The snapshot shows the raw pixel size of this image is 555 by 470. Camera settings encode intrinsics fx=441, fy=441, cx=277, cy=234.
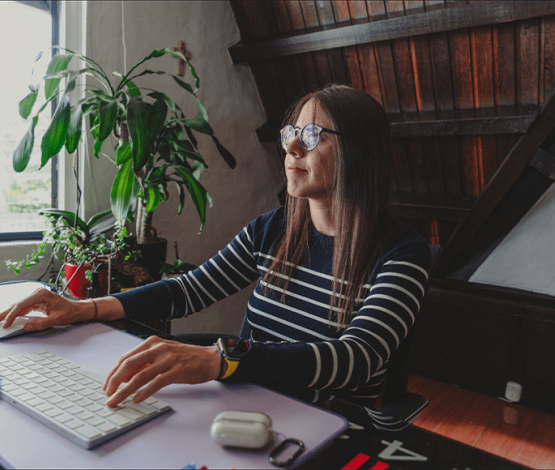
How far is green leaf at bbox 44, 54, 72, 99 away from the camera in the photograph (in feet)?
5.36

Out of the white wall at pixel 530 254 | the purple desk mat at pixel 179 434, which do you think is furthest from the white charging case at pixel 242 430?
the white wall at pixel 530 254

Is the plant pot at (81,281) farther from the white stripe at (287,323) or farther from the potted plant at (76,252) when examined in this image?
the white stripe at (287,323)

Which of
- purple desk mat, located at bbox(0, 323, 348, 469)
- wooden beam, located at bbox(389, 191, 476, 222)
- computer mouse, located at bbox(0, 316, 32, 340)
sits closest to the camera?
purple desk mat, located at bbox(0, 323, 348, 469)

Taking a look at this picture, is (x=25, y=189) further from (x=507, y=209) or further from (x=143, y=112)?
(x=507, y=209)

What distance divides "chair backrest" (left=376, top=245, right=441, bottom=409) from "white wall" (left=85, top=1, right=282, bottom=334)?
1.52 metres

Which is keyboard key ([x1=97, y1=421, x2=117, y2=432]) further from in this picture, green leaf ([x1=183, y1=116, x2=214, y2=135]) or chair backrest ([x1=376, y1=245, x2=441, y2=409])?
green leaf ([x1=183, y1=116, x2=214, y2=135])

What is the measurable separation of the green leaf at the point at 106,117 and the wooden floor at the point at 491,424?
1.88 m

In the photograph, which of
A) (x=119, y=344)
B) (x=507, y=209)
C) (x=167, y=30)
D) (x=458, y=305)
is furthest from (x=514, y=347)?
(x=167, y=30)

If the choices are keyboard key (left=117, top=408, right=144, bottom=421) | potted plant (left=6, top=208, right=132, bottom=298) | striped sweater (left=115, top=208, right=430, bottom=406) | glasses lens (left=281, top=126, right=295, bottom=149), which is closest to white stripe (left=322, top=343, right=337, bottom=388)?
striped sweater (left=115, top=208, right=430, bottom=406)

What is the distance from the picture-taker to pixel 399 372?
3.51ft

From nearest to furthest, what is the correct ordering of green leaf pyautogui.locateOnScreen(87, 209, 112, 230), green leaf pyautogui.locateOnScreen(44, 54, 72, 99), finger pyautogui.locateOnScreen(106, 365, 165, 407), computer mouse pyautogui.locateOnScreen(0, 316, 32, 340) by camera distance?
finger pyautogui.locateOnScreen(106, 365, 165, 407) < computer mouse pyautogui.locateOnScreen(0, 316, 32, 340) < green leaf pyautogui.locateOnScreen(44, 54, 72, 99) < green leaf pyautogui.locateOnScreen(87, 209, 112, 230)

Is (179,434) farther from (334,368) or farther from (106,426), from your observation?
(334,368)

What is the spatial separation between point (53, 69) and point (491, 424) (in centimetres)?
250

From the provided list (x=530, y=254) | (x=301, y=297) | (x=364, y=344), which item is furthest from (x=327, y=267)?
(x=530, y=254)
